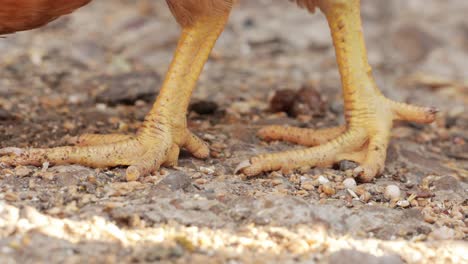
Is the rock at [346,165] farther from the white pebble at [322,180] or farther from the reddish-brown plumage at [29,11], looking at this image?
the reddish-brown plumage at [29,11]

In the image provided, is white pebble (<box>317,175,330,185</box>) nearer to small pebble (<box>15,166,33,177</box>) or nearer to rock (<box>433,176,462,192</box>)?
rock (<box>433,176,462,192</box>)

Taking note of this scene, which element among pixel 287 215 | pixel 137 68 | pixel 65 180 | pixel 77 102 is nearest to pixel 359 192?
pixel 287 215

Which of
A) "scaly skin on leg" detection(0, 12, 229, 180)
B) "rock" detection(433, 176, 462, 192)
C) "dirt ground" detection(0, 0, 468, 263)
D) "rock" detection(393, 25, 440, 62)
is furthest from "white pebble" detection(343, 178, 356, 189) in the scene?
"rock" detection(393, 25, 440, 62)

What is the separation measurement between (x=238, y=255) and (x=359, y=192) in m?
0.83

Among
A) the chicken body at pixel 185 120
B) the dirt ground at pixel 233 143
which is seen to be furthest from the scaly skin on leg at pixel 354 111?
the dirt ground at pixel 233 143

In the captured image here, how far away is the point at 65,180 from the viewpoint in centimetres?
261

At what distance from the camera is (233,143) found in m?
3.35

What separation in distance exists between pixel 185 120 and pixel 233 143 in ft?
1.27

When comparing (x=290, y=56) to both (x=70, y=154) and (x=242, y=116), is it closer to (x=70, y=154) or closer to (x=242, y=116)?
(x=242, y=116)

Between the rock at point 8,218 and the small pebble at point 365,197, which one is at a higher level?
the small pebble at point 365,197

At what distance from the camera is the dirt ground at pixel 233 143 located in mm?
2238

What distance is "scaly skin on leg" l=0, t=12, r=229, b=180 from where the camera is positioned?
2787 millimetres

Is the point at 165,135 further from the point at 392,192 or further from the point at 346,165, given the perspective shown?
the point at 392,192

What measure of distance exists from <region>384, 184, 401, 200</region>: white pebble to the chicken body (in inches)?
5.3
